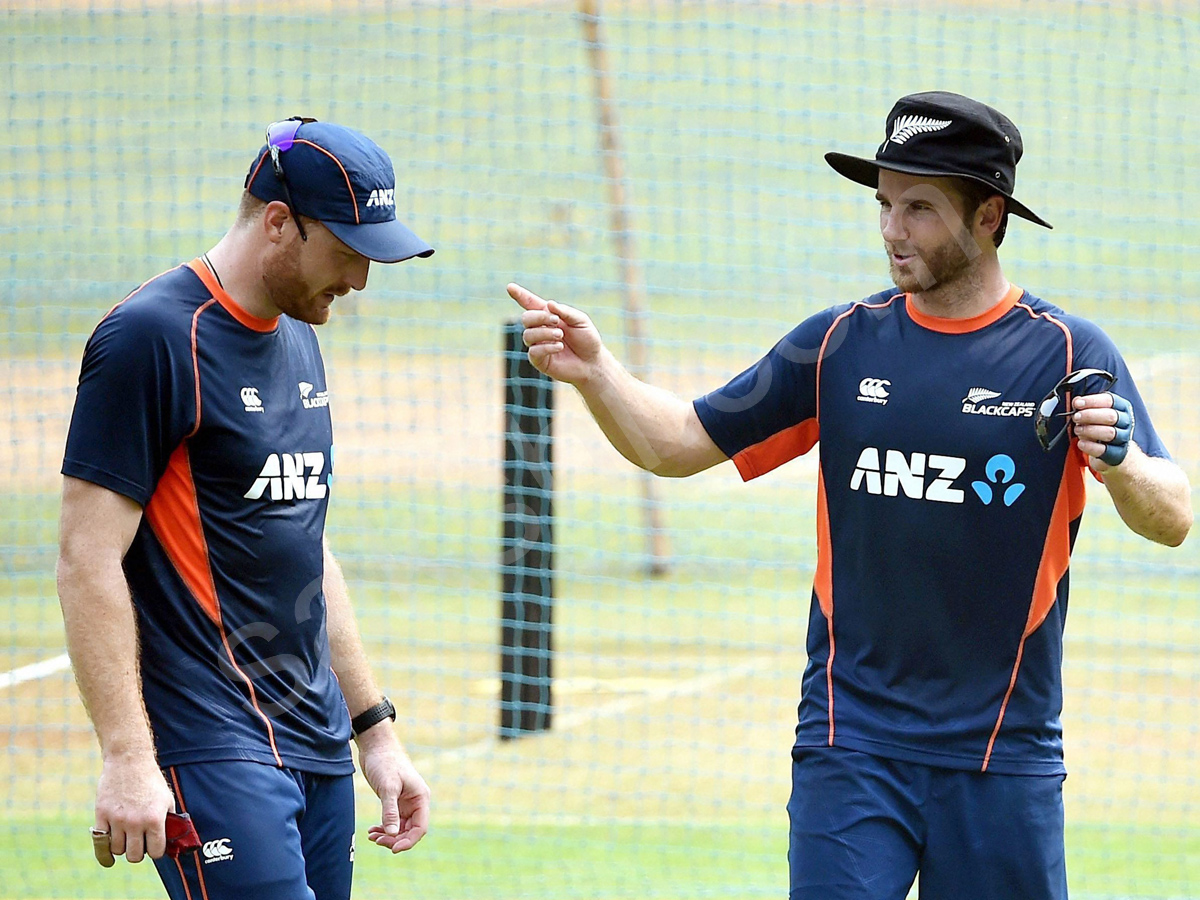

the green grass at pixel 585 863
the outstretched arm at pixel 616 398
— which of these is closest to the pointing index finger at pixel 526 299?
the outstretched arm at pixel 616 398

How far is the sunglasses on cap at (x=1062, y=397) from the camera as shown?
3324 millimetres

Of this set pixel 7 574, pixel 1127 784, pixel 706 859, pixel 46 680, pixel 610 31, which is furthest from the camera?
pixel 610 31

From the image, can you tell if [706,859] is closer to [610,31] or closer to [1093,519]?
[1093,519]

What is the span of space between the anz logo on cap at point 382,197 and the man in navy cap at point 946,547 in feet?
0.99

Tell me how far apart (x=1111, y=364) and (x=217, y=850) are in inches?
78.7

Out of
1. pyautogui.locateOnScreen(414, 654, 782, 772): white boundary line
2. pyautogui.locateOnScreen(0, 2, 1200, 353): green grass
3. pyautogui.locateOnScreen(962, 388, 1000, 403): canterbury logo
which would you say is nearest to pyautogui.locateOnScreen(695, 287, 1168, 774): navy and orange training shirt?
pyautogui.locateOnScreen(962, 388, 1000, 403): canterbury logo

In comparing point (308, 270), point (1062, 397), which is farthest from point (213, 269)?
point (1062, 397)

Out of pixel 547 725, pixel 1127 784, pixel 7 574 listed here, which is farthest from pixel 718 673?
pixel 7 574

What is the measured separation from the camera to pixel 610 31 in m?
24.9

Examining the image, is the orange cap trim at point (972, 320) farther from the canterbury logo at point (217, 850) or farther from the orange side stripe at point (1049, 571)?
the canterbury logo at point (217, 850)

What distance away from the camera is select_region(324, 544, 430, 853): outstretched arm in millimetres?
3703

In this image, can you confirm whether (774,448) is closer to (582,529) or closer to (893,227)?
(893,227)

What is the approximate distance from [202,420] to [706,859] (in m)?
3.54

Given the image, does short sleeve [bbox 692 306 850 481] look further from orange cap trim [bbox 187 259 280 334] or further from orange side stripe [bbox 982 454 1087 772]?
orange cap trim [bbox 187 259 280 334]
